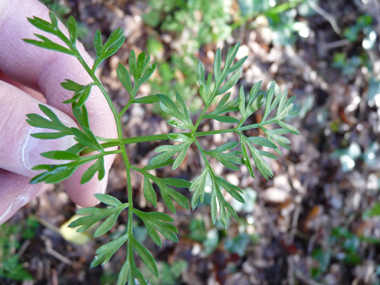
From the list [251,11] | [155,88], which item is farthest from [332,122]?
[155,88]

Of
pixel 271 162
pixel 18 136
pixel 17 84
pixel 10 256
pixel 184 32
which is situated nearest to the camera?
pixel 18 136

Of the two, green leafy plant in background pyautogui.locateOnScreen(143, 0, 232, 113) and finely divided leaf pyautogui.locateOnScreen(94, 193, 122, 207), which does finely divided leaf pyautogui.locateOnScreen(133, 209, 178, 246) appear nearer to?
finely divided leaf pyautogui.locateOnScreen(94, 193, 122, 207)

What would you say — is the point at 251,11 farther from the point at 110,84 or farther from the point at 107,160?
the point at 107,160

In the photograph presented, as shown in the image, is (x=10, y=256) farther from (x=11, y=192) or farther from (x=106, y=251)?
(x=106, y=251)

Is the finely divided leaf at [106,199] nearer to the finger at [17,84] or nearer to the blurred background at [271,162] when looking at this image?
the finger at [17,84]

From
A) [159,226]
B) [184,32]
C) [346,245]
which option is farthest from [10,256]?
[346,245]

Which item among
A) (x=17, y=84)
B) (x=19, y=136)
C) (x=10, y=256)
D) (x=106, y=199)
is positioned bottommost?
(x=10, y=256)

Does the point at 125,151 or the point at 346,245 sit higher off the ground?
the point at 125,151
